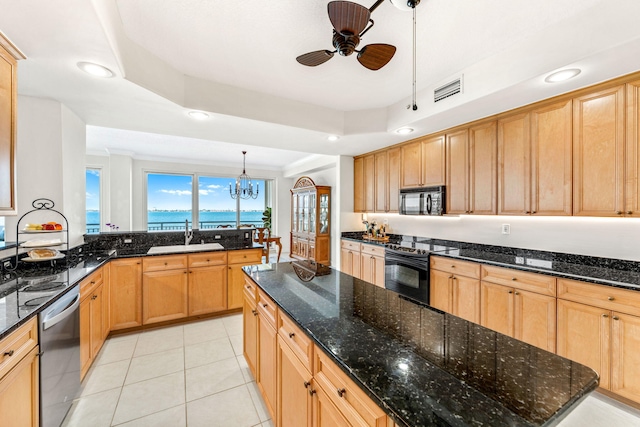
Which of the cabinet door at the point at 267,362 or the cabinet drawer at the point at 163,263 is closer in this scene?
the cabinet door at the point at 267,362

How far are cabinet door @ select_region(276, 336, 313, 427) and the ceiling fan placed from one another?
1.76 metres

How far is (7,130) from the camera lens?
1.67 metres

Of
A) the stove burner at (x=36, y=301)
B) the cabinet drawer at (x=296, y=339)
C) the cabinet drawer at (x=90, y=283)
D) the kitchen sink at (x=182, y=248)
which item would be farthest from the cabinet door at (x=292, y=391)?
the kitchen sink at (x=182, y=248)

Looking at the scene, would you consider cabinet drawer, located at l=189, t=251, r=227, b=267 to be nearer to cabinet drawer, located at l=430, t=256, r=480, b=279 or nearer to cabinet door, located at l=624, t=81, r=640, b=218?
cabinet drawer, located at l=430, t=256, r=480, b=279

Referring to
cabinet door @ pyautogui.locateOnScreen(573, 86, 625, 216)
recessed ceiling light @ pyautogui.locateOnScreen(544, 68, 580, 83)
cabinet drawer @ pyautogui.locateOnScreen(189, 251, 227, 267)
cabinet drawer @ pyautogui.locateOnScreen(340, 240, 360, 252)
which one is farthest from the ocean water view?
cabinet door @ pyautogui.locateOnScreen(573, 86, 625, 216)

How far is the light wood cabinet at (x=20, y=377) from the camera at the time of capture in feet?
3.83

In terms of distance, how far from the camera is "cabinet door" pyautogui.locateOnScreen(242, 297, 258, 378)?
195 centimetres

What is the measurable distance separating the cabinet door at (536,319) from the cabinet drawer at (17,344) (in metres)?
3.37

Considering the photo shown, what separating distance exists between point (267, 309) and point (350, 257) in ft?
9.91

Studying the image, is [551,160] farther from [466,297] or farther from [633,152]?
[466,297]

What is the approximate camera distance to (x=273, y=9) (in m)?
1.69

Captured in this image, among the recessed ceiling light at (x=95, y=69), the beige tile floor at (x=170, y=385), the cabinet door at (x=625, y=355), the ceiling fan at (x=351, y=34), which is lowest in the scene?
the beige tile floor at (x=170, y=385)

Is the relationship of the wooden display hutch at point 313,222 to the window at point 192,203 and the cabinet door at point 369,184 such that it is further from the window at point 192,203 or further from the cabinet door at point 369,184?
the window at point 192,203

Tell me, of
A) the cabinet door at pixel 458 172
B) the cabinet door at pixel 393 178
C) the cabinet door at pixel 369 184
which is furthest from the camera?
the cabinet door at pixel 369 184
